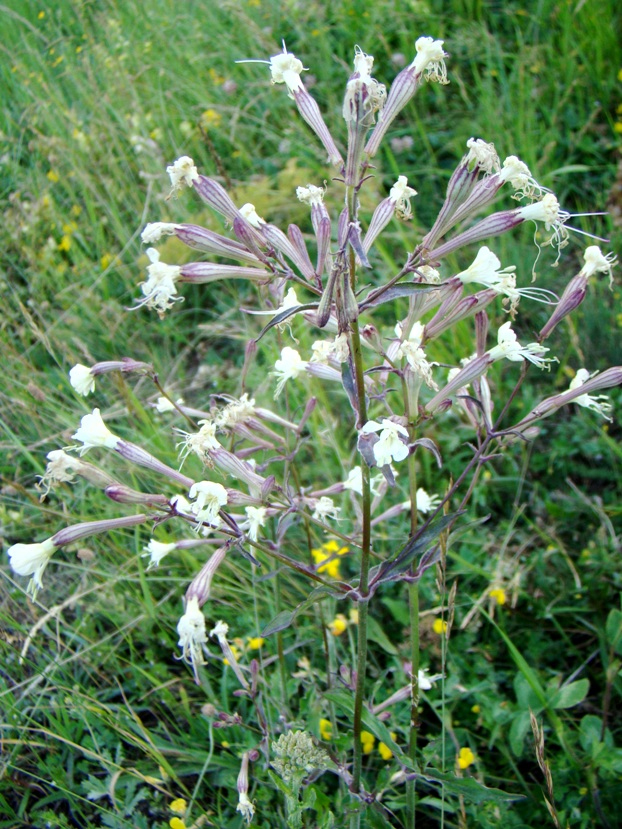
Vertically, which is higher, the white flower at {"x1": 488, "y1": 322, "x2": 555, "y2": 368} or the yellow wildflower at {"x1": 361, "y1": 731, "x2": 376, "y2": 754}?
the white flower at {"x1": 488, "y1": 322, "x2": 555, "y2": 368}

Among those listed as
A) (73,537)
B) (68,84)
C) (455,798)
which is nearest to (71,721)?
(73,537)

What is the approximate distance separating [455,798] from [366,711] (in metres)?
0.48

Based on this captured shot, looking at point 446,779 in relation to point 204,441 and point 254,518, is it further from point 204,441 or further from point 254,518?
point 204,441

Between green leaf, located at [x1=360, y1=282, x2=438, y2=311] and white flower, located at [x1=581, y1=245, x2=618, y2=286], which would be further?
white flower, located at [x1=581, y1=245, x2=618, y2=286]

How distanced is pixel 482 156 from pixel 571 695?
1.38 m

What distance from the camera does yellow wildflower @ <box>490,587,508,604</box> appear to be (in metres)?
2.03

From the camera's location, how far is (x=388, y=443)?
1.16 m

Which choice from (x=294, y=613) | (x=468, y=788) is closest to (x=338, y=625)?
(x=468, y=788)

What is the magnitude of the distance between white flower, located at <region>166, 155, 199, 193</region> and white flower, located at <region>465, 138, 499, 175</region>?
1.60ft

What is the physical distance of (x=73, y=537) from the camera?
1.33 meters

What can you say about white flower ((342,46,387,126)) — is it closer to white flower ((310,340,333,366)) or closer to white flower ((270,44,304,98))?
white flower ((270,44,304,98))

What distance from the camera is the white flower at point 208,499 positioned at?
1215 millimetres

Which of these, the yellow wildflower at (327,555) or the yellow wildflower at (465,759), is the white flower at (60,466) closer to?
the yellow wildflower at (327,555)

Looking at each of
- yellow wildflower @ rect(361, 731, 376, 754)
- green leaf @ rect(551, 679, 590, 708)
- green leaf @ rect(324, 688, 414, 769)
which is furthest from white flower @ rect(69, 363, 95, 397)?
green leaf @ rect(551, 679, 590, 708)
